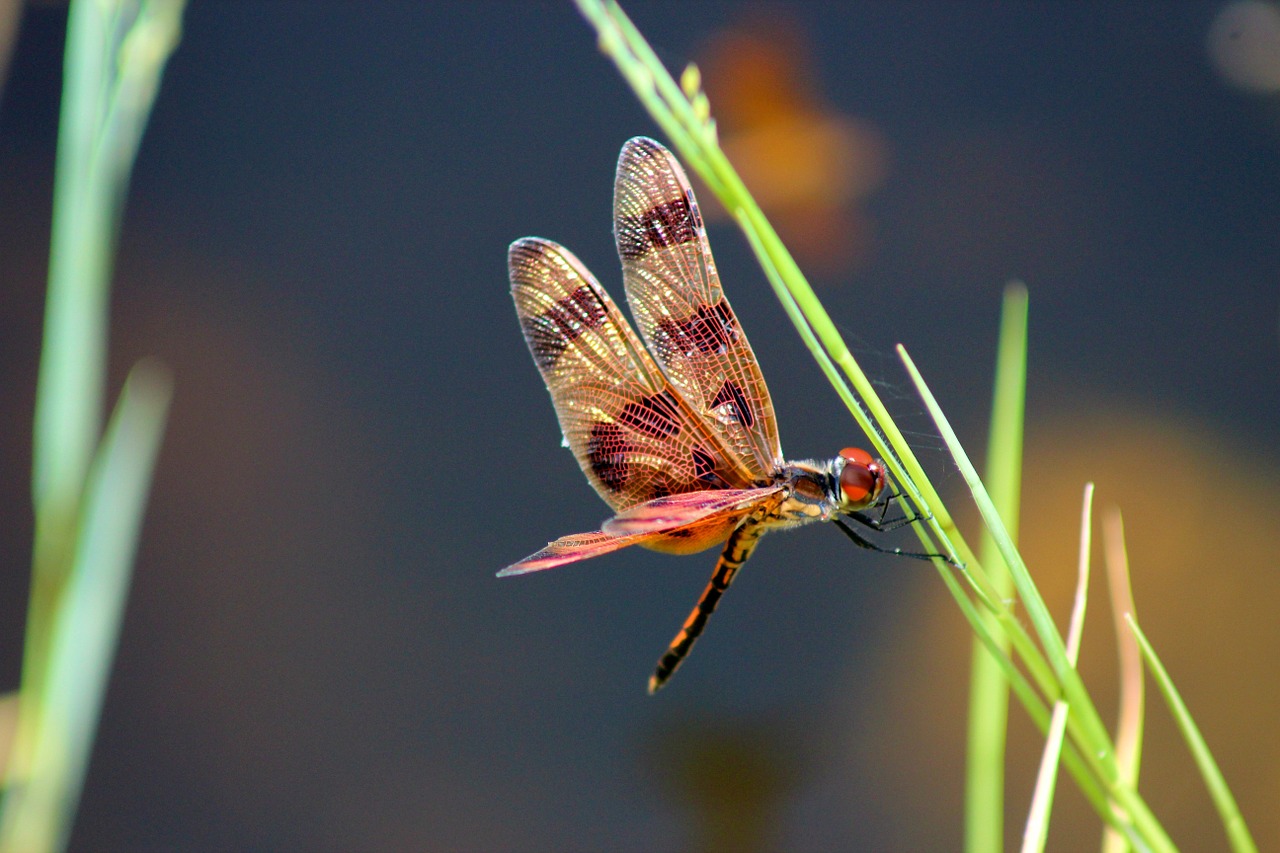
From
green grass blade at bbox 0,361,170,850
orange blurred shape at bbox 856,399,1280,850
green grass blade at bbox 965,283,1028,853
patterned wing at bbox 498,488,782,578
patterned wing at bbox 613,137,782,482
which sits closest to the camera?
green grass blade at bbox 0,361,170,850

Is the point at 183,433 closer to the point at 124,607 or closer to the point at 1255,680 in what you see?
the point at 124,607

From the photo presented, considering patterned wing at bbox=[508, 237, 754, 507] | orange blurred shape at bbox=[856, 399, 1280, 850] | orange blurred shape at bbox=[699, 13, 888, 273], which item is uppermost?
orange blurred shape at bbox=[699, 13, 888, 273]

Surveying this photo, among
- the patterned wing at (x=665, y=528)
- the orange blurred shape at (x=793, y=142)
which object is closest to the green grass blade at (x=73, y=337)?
the patterned wing at (x=665, y=528)

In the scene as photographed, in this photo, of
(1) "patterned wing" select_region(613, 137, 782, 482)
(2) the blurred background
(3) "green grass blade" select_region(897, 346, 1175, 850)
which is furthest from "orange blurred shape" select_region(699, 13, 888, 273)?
(3) "green grass blade" select_region(897, 346, 1175, 850)

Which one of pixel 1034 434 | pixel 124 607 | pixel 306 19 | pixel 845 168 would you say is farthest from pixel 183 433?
pixel 1034 434

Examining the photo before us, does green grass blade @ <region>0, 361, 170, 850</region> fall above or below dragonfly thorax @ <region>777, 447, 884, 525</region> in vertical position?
below

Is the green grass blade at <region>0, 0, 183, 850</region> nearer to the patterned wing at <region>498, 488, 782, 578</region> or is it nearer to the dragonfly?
the patterned wing at <region>498, 488, 782, 578</region>
